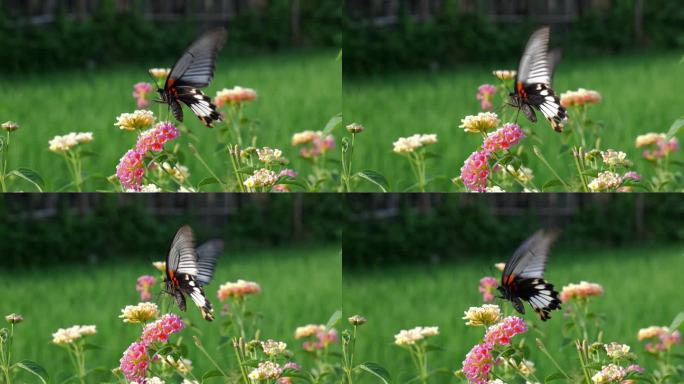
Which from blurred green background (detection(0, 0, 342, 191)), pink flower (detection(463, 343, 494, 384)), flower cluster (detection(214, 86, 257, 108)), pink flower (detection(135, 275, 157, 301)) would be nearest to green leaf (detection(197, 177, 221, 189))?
blurred green background (detection(0, 0, 342, 191))

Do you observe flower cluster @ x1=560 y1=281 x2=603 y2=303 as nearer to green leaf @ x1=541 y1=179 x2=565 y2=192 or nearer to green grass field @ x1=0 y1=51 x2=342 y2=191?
green leaf @ x1=541 y1=179 x2=565 y2=192

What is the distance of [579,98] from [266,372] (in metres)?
1.42

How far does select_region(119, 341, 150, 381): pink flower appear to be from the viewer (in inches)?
120

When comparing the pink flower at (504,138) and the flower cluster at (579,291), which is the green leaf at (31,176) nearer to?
the pink flower at (504,138)

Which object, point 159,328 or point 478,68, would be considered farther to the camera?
point 478,68

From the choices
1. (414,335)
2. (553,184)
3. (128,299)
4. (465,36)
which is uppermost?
(465,36)

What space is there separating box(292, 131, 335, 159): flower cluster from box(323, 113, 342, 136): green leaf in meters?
0.02

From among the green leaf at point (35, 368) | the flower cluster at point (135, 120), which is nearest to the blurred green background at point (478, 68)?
the flower cluster at point (135, 120)

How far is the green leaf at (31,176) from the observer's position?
305 centimetres

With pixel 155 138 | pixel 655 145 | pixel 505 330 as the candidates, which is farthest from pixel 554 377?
pixel 155 138

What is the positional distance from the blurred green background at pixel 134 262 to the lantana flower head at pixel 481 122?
547 mm

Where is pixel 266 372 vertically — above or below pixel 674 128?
below

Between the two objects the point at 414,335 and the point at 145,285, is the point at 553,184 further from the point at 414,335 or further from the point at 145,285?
the point at 145,285

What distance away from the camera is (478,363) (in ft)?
10.1
